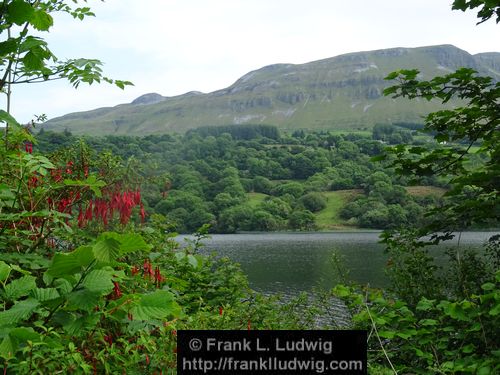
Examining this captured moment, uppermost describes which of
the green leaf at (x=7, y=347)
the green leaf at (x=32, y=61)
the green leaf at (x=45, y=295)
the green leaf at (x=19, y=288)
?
the green leaf at (x=32, y=61)

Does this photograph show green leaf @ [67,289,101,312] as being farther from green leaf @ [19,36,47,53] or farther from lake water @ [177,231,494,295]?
lake water @ [177,231,494,295]

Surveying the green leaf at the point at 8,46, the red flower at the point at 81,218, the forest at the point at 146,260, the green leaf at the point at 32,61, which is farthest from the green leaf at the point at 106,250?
the red flower at the point at 81,218

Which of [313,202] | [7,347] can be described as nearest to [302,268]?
[7,347]

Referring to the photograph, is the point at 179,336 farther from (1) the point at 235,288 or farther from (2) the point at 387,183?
(2) the point at 387,183

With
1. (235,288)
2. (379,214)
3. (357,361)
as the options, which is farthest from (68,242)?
(379,214)

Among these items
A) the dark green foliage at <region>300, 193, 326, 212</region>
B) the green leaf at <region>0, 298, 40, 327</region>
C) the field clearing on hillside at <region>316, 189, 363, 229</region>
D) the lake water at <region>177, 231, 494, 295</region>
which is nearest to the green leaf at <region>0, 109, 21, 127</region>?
the green leaf at <region>0, 298, 40, 327</region>

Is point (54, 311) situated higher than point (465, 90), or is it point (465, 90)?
point (465, 90)

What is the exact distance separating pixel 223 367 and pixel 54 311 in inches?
57.9

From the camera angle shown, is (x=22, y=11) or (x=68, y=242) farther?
(x=68, y=242)

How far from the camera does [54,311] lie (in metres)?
1.76

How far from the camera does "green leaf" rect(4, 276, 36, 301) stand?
169cm

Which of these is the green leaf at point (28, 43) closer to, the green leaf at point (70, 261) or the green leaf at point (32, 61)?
the green leaf at point (32, 61)
